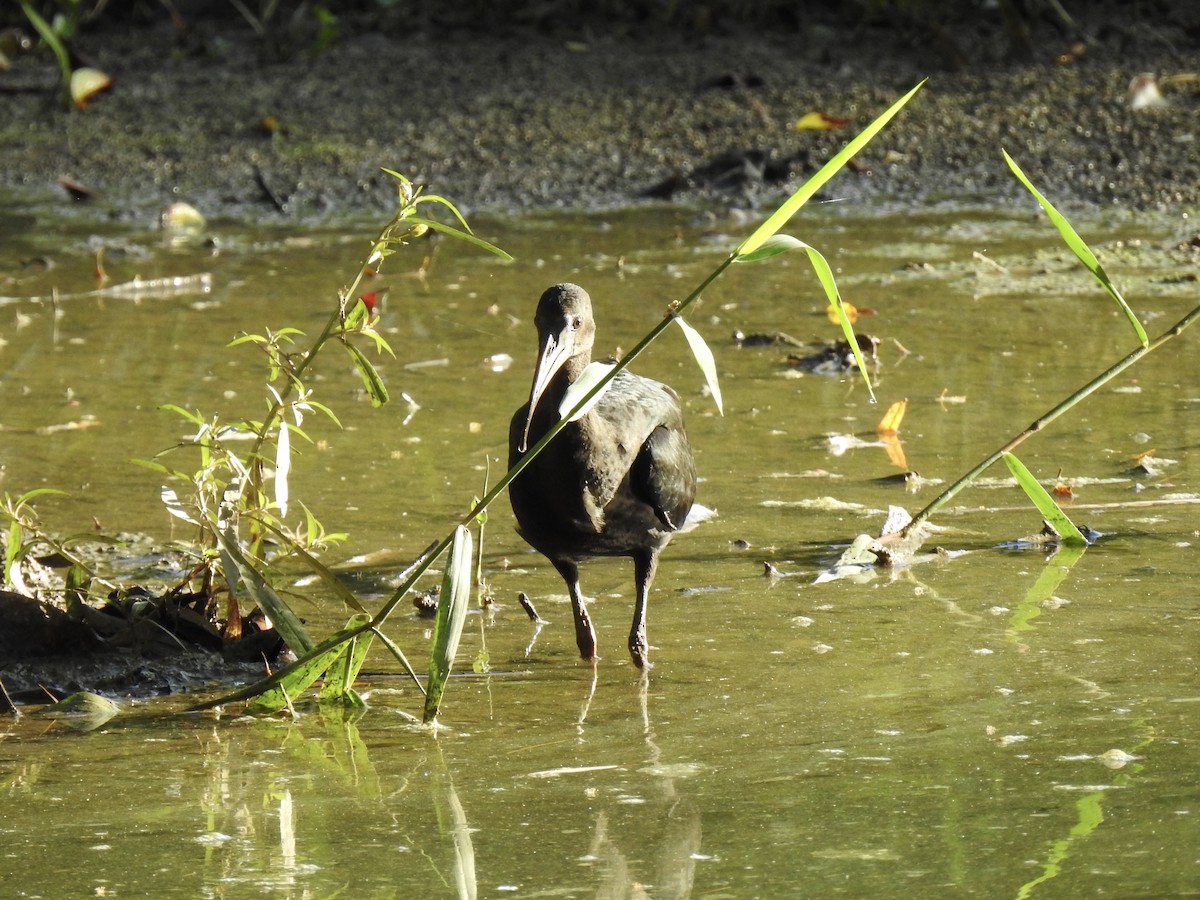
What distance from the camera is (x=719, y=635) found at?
4.00 m

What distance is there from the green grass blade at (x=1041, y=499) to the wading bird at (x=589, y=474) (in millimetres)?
817

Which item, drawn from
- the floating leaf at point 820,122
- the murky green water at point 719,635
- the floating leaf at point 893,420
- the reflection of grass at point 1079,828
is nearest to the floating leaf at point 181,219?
the murky green water at point 719,635

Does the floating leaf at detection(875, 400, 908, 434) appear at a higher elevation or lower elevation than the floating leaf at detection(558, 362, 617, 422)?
lower

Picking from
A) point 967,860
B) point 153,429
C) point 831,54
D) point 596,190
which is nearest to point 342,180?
point 596,190

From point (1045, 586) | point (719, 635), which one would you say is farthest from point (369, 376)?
point (1045, 586)

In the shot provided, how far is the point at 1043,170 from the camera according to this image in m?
8.98

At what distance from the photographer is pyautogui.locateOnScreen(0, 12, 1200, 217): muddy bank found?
9219mm

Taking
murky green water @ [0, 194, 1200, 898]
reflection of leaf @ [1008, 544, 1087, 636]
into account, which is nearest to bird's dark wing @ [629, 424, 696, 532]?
murky green water @ [0, 194, 1200, 898]

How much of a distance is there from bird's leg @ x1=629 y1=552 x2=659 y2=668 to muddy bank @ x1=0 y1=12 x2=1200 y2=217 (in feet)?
16.9

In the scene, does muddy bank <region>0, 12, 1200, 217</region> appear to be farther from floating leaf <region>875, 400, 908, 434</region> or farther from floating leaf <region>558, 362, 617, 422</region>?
floating leaf <region>558, 362, 617, 422</region>

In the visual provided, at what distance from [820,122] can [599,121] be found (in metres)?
1.34

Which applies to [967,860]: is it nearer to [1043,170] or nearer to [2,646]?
[2,646]

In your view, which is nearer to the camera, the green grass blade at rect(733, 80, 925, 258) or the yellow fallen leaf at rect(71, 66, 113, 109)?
the green grass blade at rect(733, 80, 925, 258)

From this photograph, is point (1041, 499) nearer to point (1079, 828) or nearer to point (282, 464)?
point (1079, 828)
